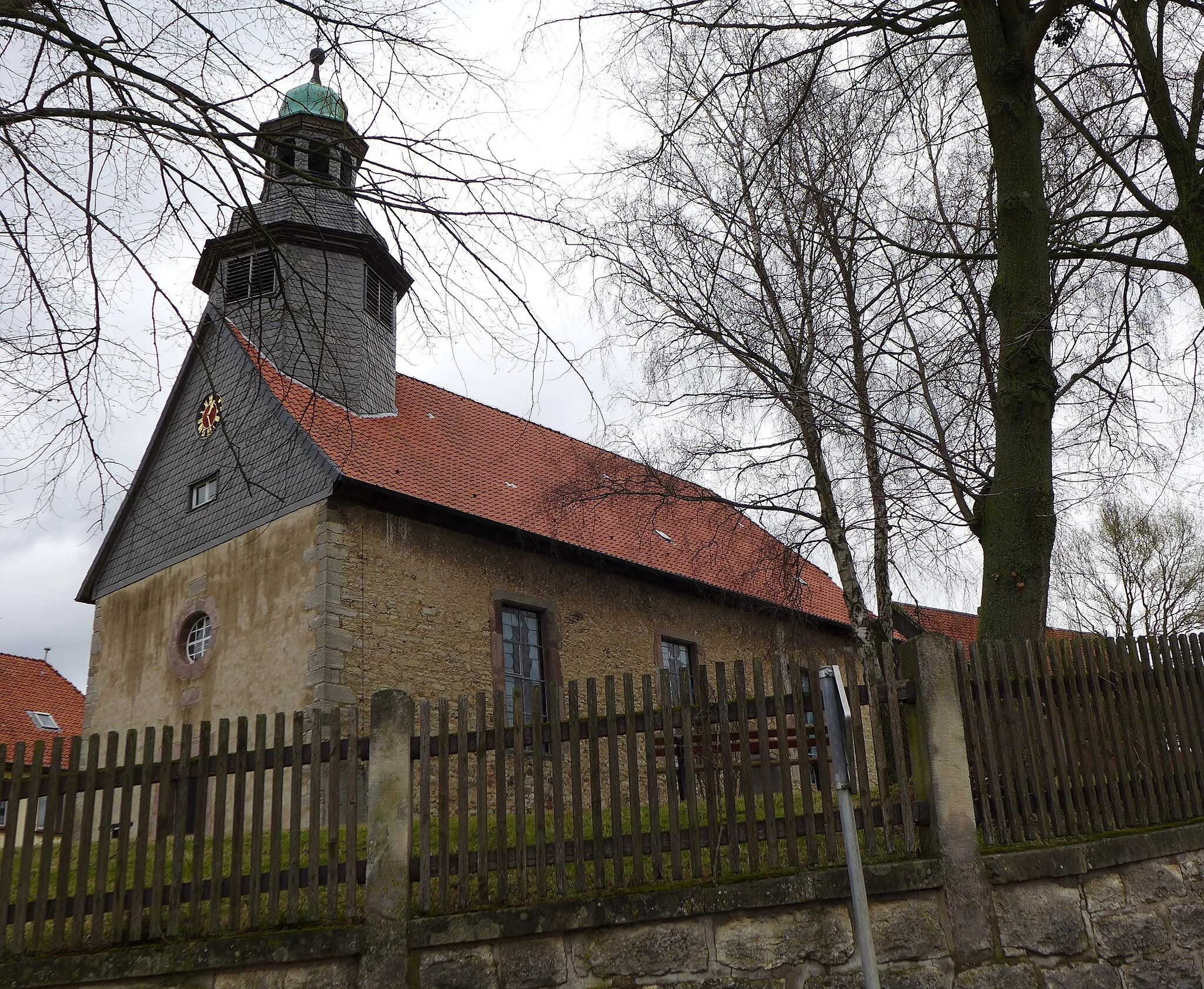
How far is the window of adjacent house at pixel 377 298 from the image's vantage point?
17812 millimetres

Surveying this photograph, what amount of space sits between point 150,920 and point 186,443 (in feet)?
37.4

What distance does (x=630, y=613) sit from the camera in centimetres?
1619

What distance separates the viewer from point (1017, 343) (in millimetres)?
7156

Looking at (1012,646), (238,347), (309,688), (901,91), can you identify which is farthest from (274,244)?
(238,347)

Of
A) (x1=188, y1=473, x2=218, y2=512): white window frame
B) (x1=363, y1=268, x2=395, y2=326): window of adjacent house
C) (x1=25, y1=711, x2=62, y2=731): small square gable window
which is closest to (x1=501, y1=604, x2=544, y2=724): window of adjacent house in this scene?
(x1=188, y1=473, x2=218, y2=512): white window frame

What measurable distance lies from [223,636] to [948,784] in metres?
10.9

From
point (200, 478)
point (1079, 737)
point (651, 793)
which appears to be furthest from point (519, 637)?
point (1079, 737)

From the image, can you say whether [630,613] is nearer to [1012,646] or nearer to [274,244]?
[1012,646]

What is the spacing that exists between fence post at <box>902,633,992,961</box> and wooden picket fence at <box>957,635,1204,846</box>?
0.17m

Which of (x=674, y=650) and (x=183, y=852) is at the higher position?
(x=674, y=650)

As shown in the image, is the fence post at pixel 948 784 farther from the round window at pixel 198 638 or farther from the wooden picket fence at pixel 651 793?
the round window at pixel 198 638

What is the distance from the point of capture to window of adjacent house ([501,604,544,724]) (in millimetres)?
14477

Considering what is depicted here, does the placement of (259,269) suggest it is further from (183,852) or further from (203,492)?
(203,492)

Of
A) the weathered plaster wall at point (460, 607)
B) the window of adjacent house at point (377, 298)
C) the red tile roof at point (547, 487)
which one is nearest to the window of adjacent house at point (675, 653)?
the weathered plaster wall at point (460, 607)
